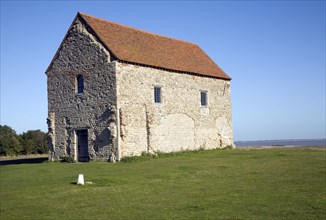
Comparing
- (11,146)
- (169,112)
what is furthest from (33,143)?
(169,112)

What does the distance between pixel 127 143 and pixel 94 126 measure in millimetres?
2564

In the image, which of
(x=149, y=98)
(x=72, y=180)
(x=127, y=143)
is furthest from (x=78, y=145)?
(x=72, y=180)

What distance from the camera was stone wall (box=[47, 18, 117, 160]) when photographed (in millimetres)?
27469

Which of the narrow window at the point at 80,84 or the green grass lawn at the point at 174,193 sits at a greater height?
the narrow window at the point at 80,84

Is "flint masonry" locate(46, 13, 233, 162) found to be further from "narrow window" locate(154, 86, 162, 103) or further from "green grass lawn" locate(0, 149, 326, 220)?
"green grass lawn" locate(0, 149, 326, 220)

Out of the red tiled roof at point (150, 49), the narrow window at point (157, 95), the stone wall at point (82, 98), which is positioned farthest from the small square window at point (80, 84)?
the narrow window at point (157, 95)

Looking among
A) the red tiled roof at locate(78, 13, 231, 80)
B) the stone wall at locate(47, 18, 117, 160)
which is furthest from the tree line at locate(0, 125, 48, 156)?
the red tiled roof at locate(78, 13, 231, 80)

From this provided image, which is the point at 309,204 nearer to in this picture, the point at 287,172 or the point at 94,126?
the point at 287,172

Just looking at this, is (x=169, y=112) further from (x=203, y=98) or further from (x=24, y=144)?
(x=24, y=144)

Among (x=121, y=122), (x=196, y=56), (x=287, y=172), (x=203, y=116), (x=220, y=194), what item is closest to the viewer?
(x=220, y=194)

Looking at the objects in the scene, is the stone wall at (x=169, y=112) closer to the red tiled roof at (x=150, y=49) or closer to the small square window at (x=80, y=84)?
Result: the red tiled roof at (x=150, y=49)

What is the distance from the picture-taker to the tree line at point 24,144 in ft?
147

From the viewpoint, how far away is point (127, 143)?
2745cm

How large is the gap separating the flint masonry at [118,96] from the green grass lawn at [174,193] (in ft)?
18.3
